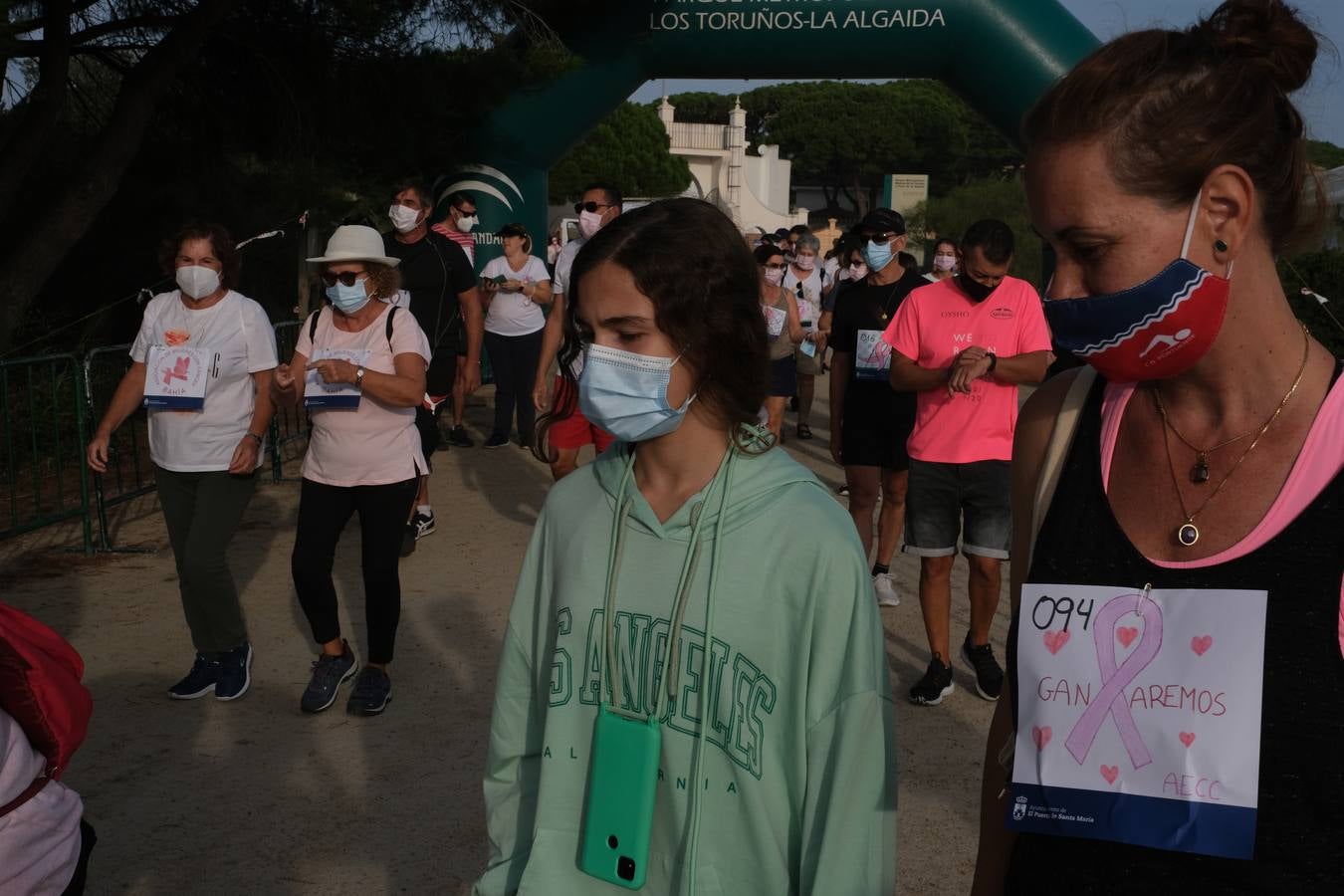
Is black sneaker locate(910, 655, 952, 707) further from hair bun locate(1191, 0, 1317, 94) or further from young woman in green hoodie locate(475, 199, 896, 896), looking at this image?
hair bun locate(1191, 0, 1317, 94)

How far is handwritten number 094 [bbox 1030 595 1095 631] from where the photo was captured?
63.7 inches

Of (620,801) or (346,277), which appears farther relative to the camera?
(346,277)

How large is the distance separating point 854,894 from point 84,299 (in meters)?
12.4

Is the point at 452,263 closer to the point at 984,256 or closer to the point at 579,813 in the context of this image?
the point at 984,256

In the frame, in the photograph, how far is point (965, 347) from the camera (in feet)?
18.6

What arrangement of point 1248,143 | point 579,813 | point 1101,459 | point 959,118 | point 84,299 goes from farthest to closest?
point 959,118 → point 84,299 → point 579,813 → point 1101,459 → point 1248,143

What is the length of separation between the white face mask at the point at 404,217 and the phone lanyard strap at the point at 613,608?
6210 millimetres

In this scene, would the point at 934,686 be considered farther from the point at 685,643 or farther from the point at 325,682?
the point at 685,643

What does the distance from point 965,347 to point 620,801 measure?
3.94 meters

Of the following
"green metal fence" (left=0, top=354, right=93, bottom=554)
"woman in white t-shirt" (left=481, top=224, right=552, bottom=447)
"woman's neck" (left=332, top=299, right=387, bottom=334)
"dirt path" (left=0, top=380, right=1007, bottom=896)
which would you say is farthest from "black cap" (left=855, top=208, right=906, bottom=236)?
"green metal fence" (left=0, top=354, right=93, bottom=554)

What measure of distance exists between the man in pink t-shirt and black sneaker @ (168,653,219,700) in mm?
3027

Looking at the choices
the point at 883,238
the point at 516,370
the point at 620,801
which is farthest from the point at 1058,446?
the point at 516,370

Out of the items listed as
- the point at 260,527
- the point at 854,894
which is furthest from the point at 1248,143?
the point at 260,527

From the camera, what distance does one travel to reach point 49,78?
1011 centimetres
